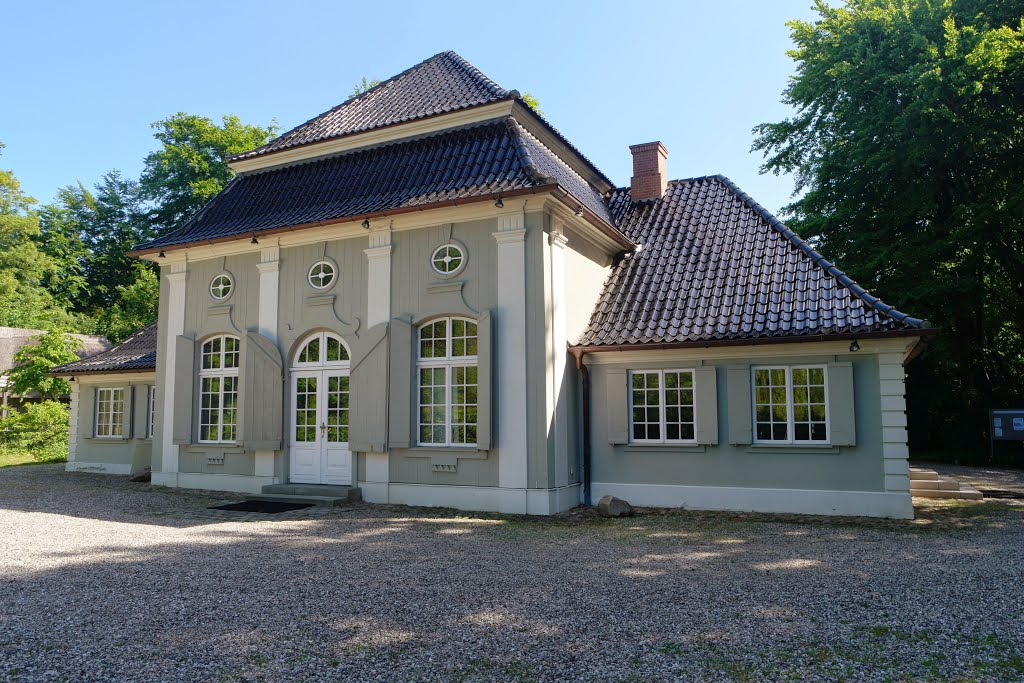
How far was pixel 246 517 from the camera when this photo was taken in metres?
10.4

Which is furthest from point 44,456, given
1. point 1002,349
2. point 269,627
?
point 1002,349

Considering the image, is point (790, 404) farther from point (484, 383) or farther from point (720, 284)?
point (484, 383)

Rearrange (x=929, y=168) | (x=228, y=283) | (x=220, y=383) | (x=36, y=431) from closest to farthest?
(x=220, y=383)
(x=228, y=283)
(x=929, y=168)
(x=36, y=431)

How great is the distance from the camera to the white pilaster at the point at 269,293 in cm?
1302

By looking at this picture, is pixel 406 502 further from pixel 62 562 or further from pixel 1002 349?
pixel 1002 349

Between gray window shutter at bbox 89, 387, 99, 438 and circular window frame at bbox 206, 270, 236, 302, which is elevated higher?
circular window frame at bbox 206, 270, 236, 302

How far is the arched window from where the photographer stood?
12.5m

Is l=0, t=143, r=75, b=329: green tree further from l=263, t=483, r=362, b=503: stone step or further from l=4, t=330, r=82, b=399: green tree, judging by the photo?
l=263, t=483, r=362, b=503: stone step

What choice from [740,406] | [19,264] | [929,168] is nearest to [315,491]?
[740,406]

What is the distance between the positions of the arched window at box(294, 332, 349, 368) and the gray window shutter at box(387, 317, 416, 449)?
1.19m

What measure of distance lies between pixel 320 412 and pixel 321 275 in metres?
2.40

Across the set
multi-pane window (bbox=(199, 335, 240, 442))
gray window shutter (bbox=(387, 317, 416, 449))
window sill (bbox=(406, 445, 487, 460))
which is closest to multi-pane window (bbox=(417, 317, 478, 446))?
window sill (bbox=(406, 445, 487, 460))

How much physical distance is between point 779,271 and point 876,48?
12.2 metres

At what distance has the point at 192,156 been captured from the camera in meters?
32.1
